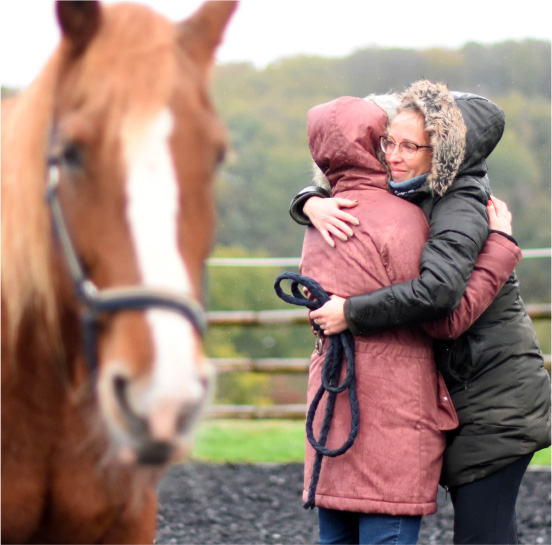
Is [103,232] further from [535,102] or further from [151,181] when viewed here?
[535,102]

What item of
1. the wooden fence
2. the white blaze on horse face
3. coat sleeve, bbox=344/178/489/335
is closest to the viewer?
the white blaze on horse face

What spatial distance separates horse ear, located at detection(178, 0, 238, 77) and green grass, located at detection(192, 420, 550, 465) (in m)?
4.98

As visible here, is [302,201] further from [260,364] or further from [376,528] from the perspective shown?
[260,364]

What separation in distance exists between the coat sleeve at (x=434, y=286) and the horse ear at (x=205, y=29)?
0.93 meters

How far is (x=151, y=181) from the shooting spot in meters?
1.51

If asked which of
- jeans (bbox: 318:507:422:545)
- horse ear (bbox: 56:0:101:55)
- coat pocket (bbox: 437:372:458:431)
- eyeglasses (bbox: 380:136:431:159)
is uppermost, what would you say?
horse ear (bbox: 56:0:101:55)

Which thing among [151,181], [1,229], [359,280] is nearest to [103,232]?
[151,181]

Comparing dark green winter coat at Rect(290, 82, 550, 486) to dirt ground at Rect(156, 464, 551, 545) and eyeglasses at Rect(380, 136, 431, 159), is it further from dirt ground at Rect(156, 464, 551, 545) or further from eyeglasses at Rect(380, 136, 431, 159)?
dirt ground at Rect(156, 464, 551, 545)

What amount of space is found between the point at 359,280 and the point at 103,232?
3.66ft

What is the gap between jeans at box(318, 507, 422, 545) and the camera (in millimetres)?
2418

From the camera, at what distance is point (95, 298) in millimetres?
1535

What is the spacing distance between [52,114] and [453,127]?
133 centimetres

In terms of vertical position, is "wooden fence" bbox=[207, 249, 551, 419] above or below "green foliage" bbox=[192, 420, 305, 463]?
above

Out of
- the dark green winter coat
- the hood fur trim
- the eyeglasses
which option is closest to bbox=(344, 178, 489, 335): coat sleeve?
the dark green winter coat
